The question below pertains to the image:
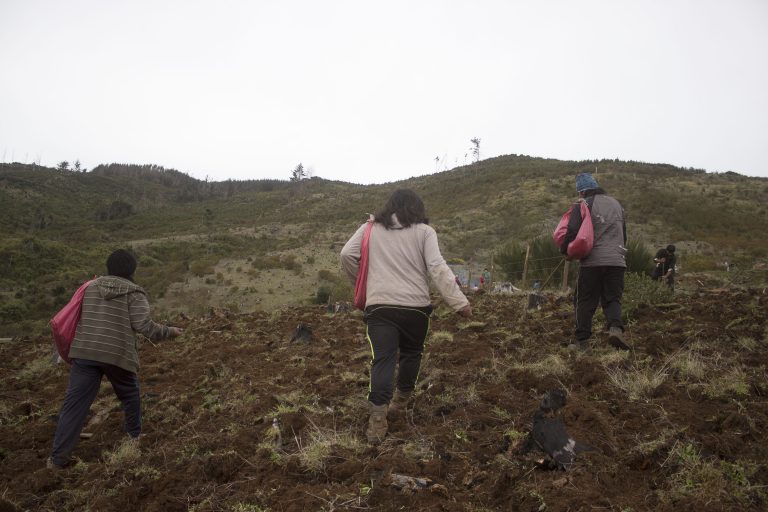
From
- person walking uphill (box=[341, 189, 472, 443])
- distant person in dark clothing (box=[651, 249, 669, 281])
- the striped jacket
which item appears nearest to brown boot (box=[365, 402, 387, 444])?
person walking uphill (box=[341, 189, 472, 443])

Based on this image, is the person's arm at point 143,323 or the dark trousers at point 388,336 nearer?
the dark trousers at point 388,336

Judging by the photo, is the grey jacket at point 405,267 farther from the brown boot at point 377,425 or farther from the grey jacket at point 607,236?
the grey jacket at point 607,236

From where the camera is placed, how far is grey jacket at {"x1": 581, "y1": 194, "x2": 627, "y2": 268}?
4113 millimetres

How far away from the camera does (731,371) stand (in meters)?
3.24

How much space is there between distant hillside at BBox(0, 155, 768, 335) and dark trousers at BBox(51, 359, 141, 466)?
10.9 m

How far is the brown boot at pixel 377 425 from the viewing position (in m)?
2.85

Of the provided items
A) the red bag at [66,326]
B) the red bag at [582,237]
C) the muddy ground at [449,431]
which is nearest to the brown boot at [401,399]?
the muddy ground at [449,431]

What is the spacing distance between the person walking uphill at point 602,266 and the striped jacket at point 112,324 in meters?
3.37

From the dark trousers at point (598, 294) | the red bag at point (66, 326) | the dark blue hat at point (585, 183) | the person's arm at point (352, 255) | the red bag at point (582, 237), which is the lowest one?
the red bag at point (66, 326)

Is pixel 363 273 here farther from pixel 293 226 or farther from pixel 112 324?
pixel 293 226

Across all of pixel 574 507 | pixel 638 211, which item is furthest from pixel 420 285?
pixel 638 211

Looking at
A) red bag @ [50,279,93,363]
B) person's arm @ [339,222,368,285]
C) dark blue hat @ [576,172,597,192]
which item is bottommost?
red bag @ [50,279,93,363]

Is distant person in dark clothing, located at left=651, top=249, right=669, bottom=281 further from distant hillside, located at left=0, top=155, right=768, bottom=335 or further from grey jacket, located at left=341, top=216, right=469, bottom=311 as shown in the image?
grey jacket, located at left=341, top=216, right=469, bottom=311

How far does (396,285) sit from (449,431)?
91cm
